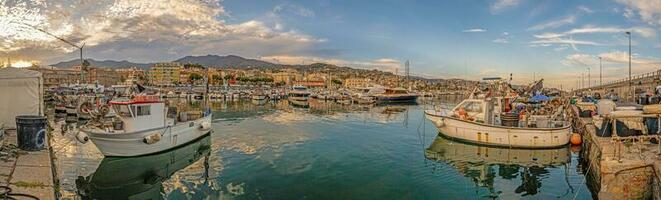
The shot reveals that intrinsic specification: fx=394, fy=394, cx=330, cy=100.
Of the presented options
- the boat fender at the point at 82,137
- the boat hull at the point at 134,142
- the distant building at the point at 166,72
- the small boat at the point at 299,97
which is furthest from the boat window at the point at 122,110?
the distant building at the point at 166,72

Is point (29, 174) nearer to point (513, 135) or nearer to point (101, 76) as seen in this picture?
point (513, 135)

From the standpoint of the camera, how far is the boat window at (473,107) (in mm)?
22750

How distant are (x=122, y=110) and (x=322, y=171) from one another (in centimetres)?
922

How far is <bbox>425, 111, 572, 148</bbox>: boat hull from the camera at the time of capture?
19688 millimetres

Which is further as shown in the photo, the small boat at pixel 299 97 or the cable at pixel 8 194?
the small boat at pixel 299 97

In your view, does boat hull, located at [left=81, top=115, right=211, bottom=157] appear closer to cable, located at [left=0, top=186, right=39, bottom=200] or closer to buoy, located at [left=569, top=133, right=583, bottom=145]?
cable, located at [left=0, top=186, right=39, bottom=200]

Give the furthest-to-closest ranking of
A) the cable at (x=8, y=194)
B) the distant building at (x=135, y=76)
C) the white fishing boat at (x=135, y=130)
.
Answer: the distant building at (x=135, y=76), the white fishing boat at (x=135, y=130), the cable at (x=8, y=194)

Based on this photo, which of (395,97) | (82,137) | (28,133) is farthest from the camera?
(395,97)

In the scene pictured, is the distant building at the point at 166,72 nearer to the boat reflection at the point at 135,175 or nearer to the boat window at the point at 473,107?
the boat reflection at the point at 135,175

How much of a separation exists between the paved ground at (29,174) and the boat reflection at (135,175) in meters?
1.79

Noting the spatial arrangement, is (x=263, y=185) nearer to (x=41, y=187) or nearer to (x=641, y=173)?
(x=41, y=187)

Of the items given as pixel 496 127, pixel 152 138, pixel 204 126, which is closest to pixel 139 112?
pixel 152 138

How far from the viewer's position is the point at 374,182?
13953 mm

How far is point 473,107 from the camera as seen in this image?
23.0 meters
